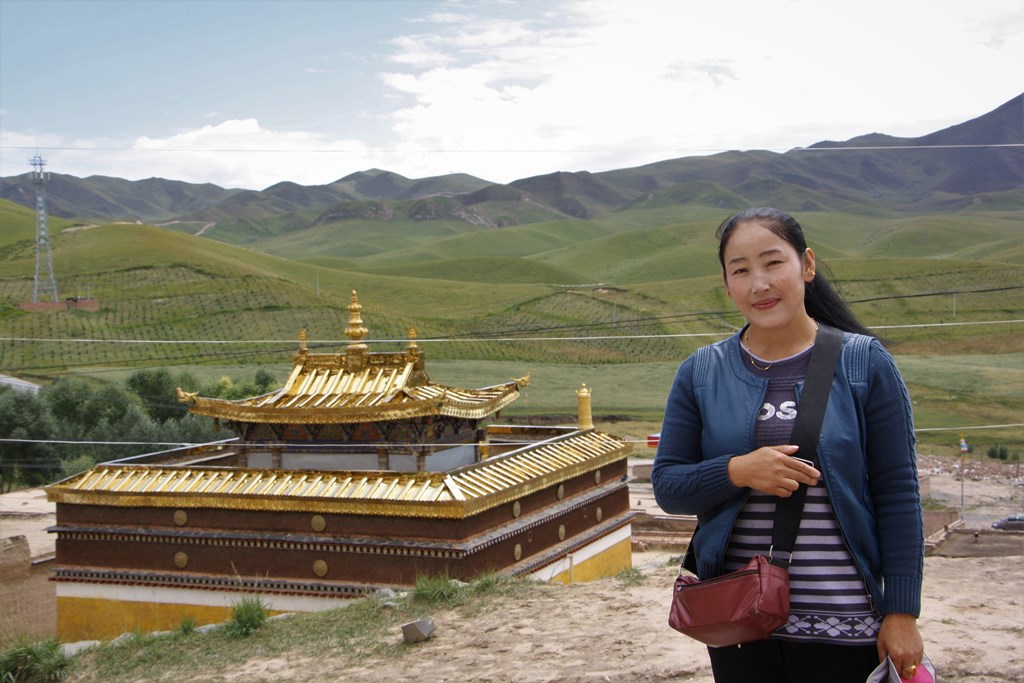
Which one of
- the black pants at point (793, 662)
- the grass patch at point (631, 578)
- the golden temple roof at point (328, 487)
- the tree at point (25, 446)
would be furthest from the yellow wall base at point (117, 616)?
the tree at point (25, 446)

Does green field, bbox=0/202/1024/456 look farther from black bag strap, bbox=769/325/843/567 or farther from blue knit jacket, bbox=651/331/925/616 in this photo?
black bag strap, bbox=769/325/843/567

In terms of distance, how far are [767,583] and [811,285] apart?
1.27 m

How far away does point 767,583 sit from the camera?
11.6 ft

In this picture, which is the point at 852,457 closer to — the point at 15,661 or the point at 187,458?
the point at 15,661

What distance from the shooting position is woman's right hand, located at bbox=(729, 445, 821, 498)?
11.6 ft

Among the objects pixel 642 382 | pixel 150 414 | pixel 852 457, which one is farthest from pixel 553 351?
pixel 852 457

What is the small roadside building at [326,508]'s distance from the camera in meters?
14.3

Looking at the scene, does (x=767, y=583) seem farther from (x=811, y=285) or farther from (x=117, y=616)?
(x=117, y=616)

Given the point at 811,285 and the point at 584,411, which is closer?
the point at 811,285

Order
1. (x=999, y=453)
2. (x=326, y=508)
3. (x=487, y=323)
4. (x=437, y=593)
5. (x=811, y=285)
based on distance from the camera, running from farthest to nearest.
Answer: (x=487, y=323), (x=999, y=453), (x=326, y=508), (x=437, y=593), (x=811, y=285)

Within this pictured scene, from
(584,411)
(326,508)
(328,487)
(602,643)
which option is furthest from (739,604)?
(584,411)

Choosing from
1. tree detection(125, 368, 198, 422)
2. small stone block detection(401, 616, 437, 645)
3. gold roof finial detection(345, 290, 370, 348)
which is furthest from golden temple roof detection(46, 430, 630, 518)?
tree detection(125, 368, 198, 422)

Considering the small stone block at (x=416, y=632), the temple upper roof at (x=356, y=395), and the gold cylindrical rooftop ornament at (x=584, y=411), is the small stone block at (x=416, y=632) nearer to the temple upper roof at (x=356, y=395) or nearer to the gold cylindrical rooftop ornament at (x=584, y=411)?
the temple upper roof at (x=356, y=395)

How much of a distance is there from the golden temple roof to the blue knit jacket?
10.1m
